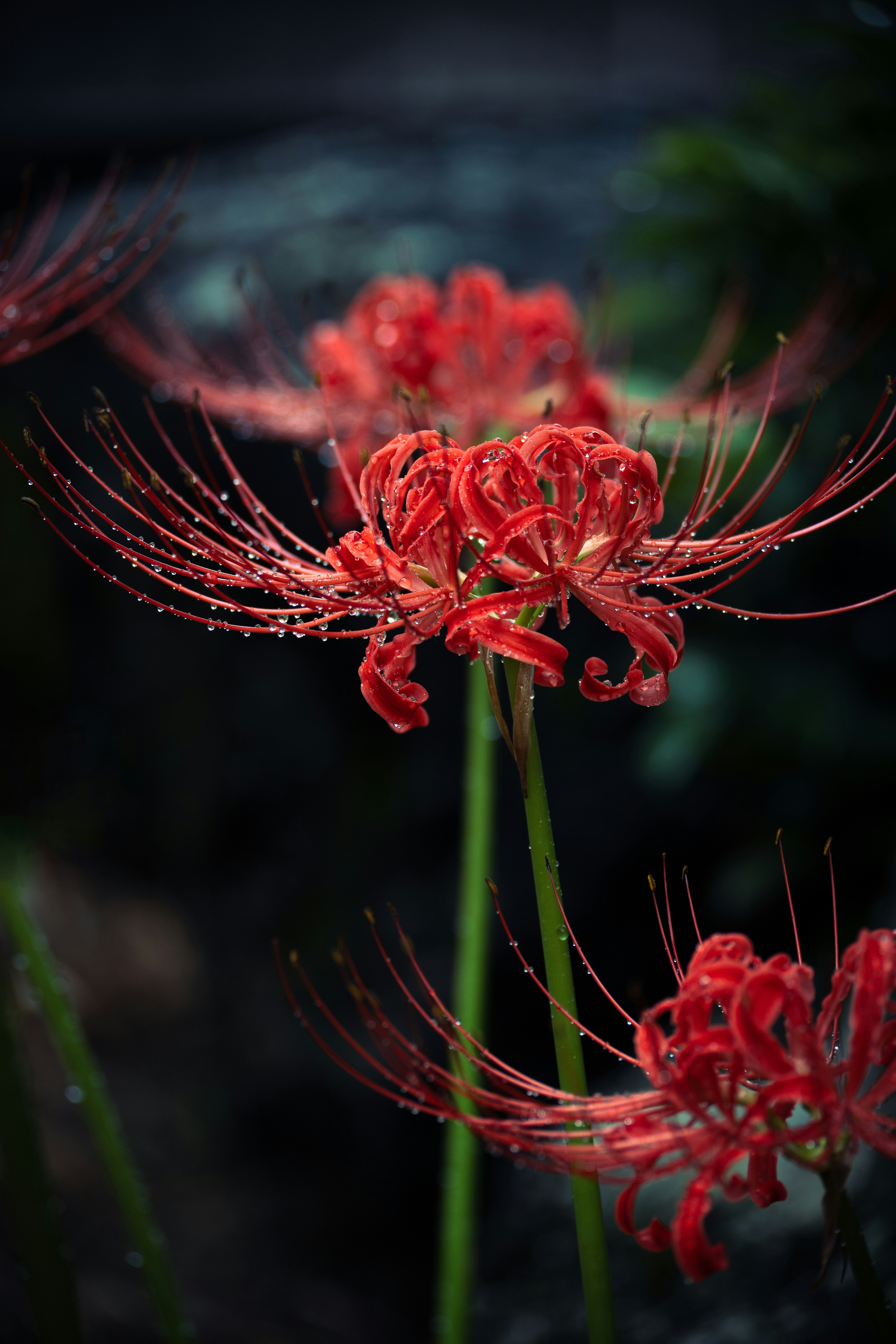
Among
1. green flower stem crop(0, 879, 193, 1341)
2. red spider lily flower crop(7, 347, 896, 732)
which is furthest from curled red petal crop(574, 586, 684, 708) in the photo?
green flower stem crop(0, 879, 193, 1341)

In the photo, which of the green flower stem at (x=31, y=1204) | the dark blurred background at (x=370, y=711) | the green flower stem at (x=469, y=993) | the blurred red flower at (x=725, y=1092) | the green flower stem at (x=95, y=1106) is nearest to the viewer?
the blurred red flower at (x=725, y=1092)

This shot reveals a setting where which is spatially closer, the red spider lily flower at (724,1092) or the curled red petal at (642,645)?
the red spider lily flower at (724,1092)

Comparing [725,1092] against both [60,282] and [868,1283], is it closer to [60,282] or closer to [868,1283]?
[868,1283]

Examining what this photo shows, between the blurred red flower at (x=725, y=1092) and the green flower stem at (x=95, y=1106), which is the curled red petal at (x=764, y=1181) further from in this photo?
the green flower stem at (x=95, y=1106)

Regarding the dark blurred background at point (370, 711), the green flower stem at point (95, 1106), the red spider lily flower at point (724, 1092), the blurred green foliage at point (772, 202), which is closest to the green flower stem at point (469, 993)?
the green flower stem at point (95, 1106)

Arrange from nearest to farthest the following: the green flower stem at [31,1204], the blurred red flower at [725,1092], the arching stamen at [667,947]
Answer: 1. the blurred red flower at [725,1092]
2. the arching stamen at [667,947]
3. the green flower stem at [31,1204]

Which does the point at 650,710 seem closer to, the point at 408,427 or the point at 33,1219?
the point at 408,427

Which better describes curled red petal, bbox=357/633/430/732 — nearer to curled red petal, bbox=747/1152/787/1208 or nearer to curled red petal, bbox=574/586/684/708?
curled red petal, bbox=574/586/684/708

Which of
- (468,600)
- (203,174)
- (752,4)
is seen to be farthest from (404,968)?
(752,4)
